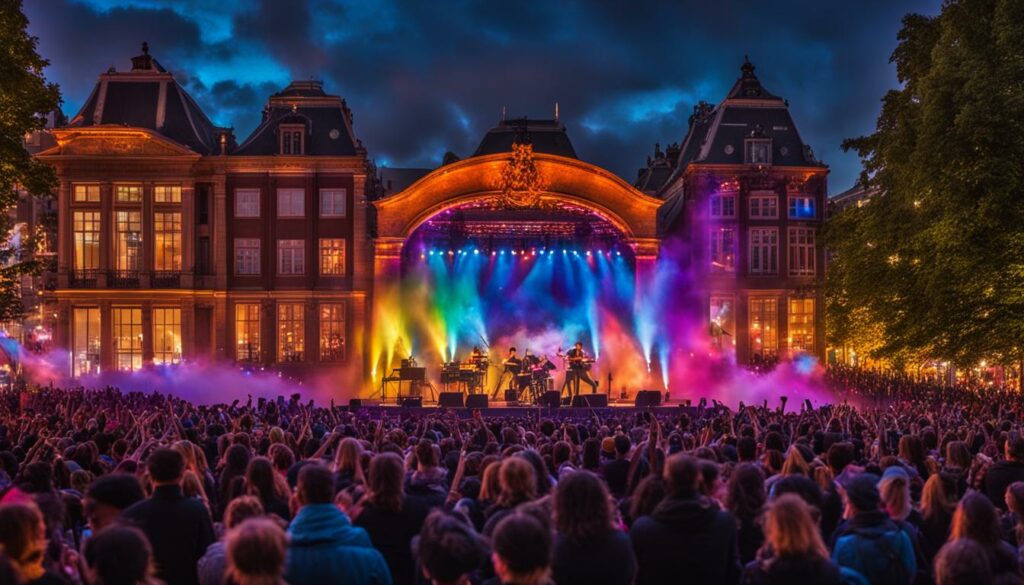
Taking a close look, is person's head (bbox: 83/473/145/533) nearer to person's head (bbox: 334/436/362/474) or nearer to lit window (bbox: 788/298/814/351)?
person's head (bbox: 334/436/362/474)

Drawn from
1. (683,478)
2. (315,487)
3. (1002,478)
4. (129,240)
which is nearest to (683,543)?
(683,478)

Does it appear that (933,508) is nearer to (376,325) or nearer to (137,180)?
(376,325)

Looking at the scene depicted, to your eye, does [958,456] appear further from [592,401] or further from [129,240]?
[129,240]

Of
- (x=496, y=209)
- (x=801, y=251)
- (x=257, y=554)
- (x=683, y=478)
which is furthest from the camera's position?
(x=801, y=251)

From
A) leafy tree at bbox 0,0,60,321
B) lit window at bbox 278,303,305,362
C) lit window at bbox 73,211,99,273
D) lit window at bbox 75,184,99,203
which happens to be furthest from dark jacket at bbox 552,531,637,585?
lit window at bbox 75,184,99,203

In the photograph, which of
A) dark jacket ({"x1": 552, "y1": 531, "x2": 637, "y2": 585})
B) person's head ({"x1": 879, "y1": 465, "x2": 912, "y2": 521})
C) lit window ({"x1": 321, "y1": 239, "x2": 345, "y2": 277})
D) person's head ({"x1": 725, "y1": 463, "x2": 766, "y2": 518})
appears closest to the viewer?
dark jacket ({"x1": 552, "y1": 531, "x2": 637, "y2": 585})

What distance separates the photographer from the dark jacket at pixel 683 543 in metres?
5.66

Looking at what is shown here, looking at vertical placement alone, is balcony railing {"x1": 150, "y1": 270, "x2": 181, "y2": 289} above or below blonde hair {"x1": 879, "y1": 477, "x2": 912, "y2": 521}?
above

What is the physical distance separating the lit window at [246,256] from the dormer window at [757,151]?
22.8 metres

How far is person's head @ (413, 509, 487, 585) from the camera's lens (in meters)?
4.67

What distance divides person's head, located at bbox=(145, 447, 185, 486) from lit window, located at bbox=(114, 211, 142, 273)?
1522 inches

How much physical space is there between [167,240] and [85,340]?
18.6 feet

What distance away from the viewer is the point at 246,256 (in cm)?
4262

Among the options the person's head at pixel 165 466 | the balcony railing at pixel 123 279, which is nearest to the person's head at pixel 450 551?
the person's head at pixel 165 466
